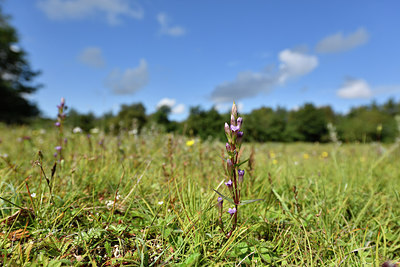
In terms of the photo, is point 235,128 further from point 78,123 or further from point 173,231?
point 78,123

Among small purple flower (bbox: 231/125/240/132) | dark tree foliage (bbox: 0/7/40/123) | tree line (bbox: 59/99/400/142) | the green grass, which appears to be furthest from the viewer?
dark tree foliage (bbox: 0/7/40/123)

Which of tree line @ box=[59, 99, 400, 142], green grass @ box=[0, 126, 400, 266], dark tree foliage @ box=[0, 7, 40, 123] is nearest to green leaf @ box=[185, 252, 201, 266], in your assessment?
green grass @ box=[0, 126, 400, 266]

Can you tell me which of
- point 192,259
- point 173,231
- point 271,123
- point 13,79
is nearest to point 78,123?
point 173,231

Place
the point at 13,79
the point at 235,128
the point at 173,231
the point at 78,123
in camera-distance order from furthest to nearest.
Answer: the point at 13,79 → the point at 78,123 → the point at 173,231 → the point at 235,128

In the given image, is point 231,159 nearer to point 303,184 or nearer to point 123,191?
point 123,191

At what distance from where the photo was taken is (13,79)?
26.2 m

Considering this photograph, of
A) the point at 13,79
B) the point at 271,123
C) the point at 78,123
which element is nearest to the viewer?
the point at 78,123

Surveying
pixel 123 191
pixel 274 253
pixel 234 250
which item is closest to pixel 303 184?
pixel 274 253

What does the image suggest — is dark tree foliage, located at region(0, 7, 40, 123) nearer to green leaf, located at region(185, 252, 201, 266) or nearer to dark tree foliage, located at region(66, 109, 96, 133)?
dark tree foliage, located at region(66, 109, 96, 133)

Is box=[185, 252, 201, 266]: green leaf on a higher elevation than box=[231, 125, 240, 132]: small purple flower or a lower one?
lower

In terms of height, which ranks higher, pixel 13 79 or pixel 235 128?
pixel 13 79

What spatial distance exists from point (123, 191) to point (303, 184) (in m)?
2.30

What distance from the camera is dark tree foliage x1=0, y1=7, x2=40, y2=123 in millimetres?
23609

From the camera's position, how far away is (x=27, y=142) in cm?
423
